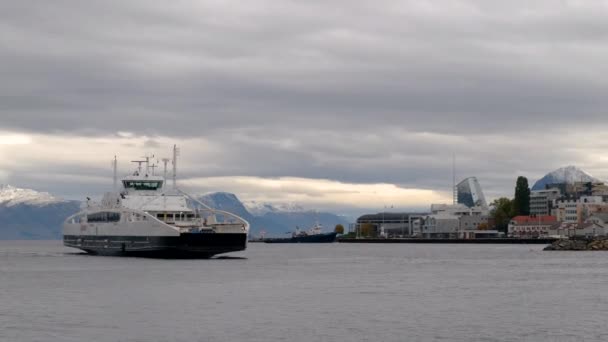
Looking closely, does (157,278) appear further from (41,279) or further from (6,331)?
(6,331)

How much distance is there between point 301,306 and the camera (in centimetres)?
6950

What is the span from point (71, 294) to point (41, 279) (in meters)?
21.2

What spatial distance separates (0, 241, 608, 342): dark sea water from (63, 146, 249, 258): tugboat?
18.1 meters

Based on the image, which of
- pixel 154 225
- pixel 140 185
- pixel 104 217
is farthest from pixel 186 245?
pixel 104 217

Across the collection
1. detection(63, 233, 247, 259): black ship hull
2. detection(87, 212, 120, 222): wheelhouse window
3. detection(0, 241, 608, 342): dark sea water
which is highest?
detection(87, 212, 120, 222): wheelhouse window

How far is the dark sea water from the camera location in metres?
55.4

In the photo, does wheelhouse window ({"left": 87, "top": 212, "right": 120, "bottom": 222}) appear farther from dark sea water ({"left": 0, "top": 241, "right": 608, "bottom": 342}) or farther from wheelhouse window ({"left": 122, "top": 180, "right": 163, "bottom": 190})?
dark sea water ({"left": 0, "top": 241, "right": 608, "bottom": 342})

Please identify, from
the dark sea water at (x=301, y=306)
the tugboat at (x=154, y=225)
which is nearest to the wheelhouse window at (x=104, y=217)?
the tugboat at (x=154, y=225)

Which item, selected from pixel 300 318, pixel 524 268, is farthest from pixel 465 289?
pixel 524 268

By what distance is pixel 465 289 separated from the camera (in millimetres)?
84250

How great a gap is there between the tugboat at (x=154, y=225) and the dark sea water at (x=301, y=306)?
18.1m

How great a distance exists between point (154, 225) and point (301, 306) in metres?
61.5

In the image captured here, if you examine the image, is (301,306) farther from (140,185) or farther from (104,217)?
(104,217)

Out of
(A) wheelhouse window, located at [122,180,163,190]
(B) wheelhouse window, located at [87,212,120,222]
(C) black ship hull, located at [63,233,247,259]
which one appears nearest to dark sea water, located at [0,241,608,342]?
(C) black ship hull, located at [63,233,247,259]
